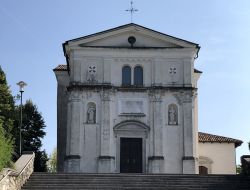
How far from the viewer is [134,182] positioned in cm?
2505

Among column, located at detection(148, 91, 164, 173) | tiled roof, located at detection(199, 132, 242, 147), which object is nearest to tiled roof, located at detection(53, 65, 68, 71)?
column, located at detection(148, 91, 164, 173)

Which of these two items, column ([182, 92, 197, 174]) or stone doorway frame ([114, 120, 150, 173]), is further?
stone doorway frame ([114, 120, 150, 173])

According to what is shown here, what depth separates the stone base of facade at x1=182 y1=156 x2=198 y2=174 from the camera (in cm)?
3438

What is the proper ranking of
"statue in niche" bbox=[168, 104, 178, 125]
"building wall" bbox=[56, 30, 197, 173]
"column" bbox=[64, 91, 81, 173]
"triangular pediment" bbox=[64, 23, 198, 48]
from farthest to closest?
"triangular pediment" bbox=[64, 23, 198, 48] → "statue in niche" bbox=[168, 104, 178, 125] → "building wall" bbox=[56, 30, 197, 173] → "column" bbox=[64, 91, 81, 173]

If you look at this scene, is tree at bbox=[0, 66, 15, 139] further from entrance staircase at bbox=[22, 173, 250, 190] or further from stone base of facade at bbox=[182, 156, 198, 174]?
stone base of facade at bbox=[182, 156, 198, 174]

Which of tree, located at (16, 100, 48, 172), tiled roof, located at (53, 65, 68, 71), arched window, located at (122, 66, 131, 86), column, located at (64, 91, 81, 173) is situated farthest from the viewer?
tree, located at (16, 100, 48, 172)

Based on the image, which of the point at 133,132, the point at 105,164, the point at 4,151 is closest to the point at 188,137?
the point at 133,132

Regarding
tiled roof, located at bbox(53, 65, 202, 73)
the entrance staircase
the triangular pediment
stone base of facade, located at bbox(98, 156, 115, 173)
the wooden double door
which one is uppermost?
the triangular pediment

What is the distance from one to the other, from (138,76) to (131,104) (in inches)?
79.3

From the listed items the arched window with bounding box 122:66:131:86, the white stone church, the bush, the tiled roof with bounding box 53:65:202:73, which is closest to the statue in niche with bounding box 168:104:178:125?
the white stone church

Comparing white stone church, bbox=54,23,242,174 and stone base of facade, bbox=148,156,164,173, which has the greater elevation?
white stone church, bbox=54,23,242,174

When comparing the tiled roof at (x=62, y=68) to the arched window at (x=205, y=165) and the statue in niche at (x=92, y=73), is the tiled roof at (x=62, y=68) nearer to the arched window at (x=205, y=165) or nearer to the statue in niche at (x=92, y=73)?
the statue in niche at (x=92, y=73)

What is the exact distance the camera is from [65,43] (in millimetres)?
37219

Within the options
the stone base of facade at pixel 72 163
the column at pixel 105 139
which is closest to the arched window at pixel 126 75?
the column at pixel 105 139
